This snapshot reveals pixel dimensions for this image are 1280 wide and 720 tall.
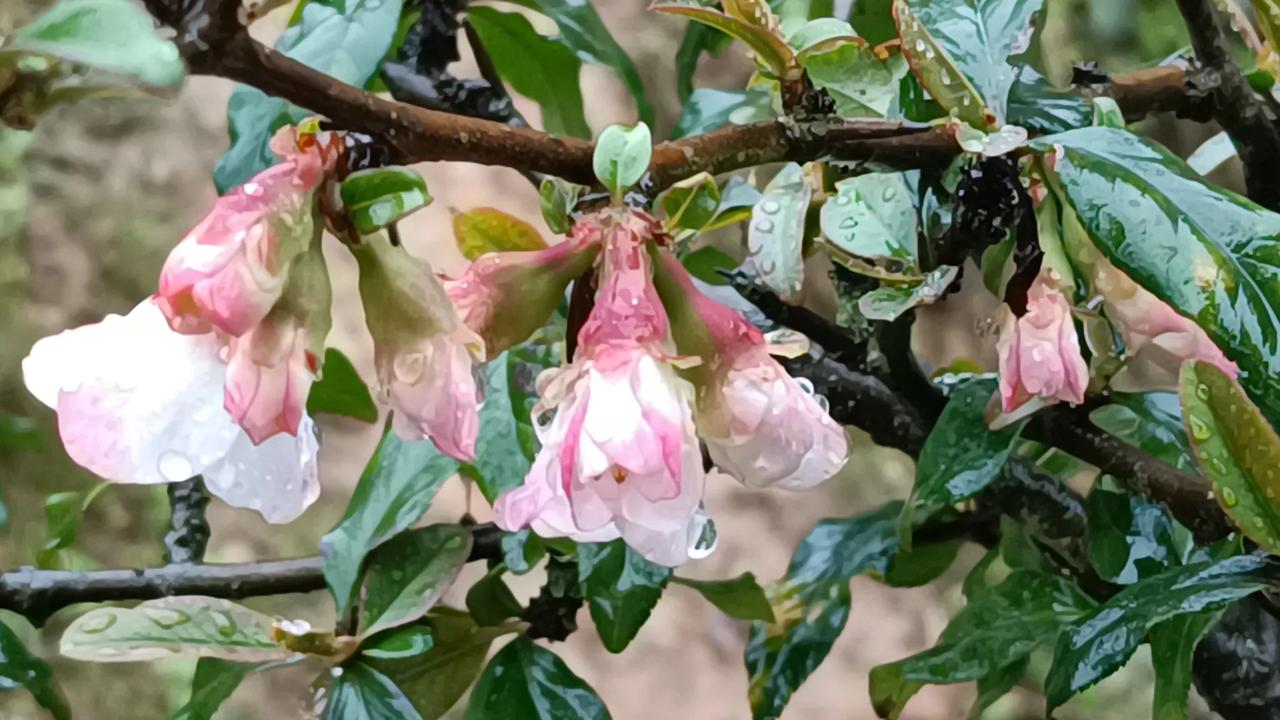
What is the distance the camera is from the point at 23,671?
1.37 feet

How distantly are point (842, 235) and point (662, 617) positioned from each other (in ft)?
3.25

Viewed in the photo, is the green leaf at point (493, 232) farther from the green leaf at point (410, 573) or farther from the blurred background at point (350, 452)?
the blurred background at point (350, 452)

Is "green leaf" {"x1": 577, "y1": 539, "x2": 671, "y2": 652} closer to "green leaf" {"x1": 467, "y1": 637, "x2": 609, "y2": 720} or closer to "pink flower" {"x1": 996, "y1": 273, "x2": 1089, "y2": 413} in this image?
"green leaf" {"x1": 467, "y1": 637, "x2": 609, "y2": 720}

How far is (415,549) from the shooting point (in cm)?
41

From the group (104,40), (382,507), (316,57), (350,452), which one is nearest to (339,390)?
(382,507)

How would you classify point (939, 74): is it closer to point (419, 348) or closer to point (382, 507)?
point (419, 348)

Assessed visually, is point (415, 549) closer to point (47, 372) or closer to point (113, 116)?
point (47, 372)

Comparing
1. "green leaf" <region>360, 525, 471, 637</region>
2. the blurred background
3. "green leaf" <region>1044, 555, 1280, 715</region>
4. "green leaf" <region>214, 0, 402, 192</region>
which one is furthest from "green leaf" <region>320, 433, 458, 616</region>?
the blurred background

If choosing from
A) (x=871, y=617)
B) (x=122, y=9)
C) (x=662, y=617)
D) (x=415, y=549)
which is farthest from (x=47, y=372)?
Answer: (x=871, y=617)

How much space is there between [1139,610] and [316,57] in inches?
12.0

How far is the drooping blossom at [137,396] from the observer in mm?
217

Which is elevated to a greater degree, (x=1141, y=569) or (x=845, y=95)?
(x=845, y=95)

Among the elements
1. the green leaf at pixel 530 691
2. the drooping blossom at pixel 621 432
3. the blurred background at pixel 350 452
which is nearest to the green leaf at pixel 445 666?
the green leaf at pixel 530 691

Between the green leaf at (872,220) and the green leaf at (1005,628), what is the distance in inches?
6.2
